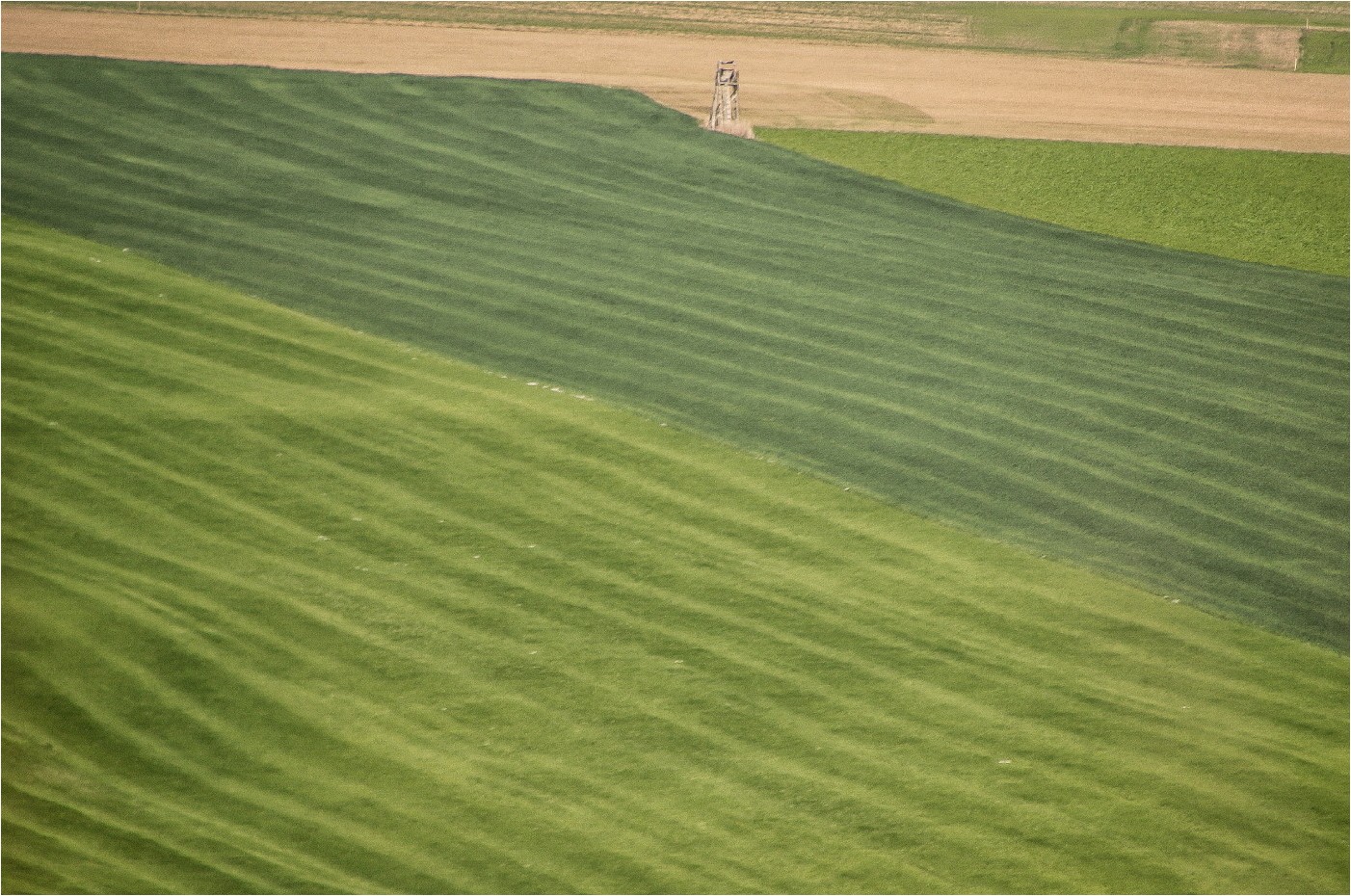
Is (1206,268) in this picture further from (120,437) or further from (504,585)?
(120,437)

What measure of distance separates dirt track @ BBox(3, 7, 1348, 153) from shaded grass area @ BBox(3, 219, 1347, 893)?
1087 centimetres

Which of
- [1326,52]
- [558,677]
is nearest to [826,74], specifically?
[1326,52]

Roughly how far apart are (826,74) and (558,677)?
16552 mm

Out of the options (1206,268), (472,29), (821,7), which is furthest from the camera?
(821,7)

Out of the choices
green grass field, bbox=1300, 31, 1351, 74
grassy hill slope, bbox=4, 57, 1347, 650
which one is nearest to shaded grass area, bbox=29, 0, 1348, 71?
green grass field, bbox=1300, 31, 1351, 74

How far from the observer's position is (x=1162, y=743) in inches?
348

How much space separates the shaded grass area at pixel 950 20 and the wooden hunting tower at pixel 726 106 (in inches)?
223

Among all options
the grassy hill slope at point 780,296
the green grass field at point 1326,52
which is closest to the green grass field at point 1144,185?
the grassy hill slope at point 780,296

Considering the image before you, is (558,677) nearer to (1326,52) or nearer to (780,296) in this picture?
(780,296)

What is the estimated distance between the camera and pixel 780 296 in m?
14.3

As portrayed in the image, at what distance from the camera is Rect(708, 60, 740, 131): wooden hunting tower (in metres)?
19.2

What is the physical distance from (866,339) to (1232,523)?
420 cm

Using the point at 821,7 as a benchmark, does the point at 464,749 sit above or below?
below

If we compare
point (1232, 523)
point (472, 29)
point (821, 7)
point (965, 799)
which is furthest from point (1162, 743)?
point (821, 7)
